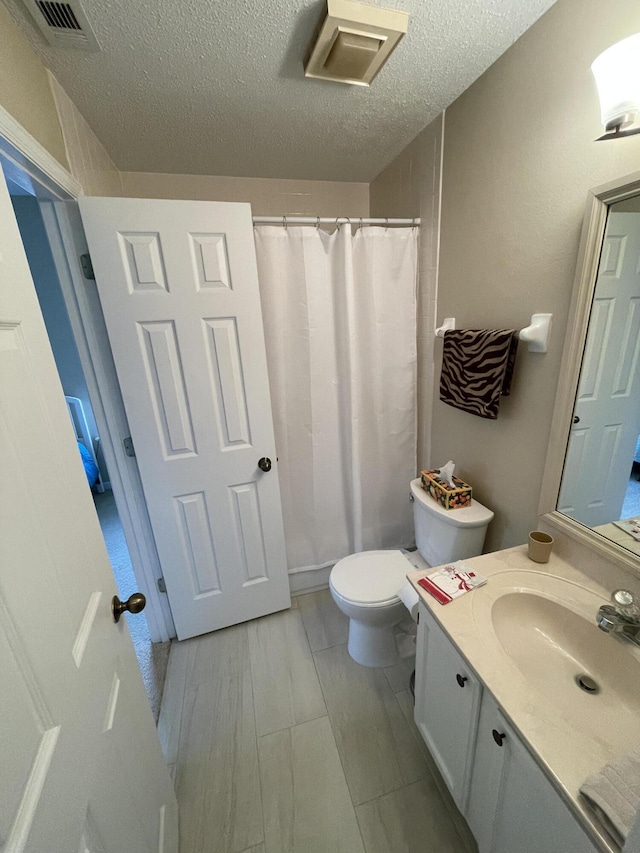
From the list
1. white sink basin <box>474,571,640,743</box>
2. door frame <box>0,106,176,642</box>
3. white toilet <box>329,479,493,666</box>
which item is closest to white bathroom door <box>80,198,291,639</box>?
door frame <box>0,106,176,642</box>

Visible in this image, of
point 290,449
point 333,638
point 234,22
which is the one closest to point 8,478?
point 234,22

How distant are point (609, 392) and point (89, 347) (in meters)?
1.77

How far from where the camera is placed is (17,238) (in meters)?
0.63

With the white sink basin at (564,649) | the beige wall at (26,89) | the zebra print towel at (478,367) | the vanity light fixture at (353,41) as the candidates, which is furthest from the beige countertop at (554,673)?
the beige wall at (26,89)

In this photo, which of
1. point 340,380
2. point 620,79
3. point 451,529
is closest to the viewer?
point 620,79

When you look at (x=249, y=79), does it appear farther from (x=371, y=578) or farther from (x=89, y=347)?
(x=371, y=578)

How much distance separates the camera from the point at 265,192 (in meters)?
1.86

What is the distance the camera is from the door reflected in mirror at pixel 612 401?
0.88 metres

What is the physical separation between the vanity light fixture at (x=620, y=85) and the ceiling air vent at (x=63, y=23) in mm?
1226

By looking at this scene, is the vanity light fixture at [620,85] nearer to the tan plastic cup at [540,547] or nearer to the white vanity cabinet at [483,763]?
the tan plastic cup at [540,547]

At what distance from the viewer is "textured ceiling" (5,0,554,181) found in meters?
0.90

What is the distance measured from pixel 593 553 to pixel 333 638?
122 cm

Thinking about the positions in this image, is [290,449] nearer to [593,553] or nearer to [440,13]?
[593,553]

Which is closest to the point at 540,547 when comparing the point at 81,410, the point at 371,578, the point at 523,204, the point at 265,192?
the point at 371,578
